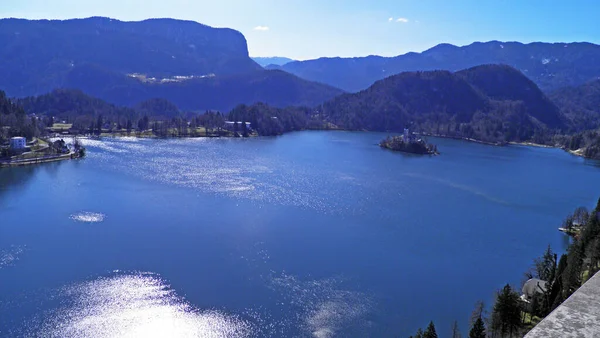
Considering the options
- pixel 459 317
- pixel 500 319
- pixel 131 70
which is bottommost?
pixel 459 317

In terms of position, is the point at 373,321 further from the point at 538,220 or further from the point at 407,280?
the point at 538,220

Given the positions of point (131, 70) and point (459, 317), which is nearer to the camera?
point (459, 317)

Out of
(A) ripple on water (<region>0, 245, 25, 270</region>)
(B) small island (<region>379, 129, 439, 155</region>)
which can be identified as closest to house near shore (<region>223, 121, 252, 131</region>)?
(B) small island (<region>379, 129, 439, 155</region>)

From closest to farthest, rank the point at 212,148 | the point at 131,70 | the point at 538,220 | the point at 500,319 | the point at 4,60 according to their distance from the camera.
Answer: the point at 500,319 → the point at 538,220 → the point at 212,148 → the point at 4,60 → the point at 131,70

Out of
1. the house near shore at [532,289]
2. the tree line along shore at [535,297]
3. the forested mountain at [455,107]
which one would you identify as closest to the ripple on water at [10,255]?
the tree line along shore at [535,297]

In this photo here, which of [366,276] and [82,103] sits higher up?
[82,103]

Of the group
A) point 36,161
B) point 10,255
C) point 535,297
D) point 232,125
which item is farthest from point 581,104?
point 10,255

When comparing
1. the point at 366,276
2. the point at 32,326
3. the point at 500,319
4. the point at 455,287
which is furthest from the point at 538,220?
the point at 32,326

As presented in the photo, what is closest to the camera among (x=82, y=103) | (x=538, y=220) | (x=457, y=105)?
(x=538, y=220)

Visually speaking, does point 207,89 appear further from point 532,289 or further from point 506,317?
point 506,317
